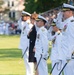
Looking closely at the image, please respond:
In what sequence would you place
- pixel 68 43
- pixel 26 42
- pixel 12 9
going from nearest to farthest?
pixel 68 43, pixel 26 42, pixel 12 9

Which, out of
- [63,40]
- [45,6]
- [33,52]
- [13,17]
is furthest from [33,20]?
[13,17]

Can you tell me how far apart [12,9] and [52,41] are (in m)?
98.1

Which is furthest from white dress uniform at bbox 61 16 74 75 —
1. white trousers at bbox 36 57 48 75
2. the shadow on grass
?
the shadow on grass

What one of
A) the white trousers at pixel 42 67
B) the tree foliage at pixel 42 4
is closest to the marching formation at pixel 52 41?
the white trousers at pixel 42 67

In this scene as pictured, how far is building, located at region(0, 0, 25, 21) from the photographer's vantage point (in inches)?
4192

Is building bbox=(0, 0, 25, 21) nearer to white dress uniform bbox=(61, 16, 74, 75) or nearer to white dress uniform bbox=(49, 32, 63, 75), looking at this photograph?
white dress uniform bbox=(49, 32, 63, 75)

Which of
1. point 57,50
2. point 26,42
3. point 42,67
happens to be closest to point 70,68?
point 57,50

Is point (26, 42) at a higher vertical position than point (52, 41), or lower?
lower

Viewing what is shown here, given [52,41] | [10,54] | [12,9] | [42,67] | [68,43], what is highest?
[68,43]

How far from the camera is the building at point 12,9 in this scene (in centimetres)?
10649

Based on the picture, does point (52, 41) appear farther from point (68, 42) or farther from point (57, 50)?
point (68, 42)

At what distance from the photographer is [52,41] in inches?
452

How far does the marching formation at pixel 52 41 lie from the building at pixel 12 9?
298 feet

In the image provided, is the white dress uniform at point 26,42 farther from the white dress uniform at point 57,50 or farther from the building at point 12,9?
the building at point 12,9
